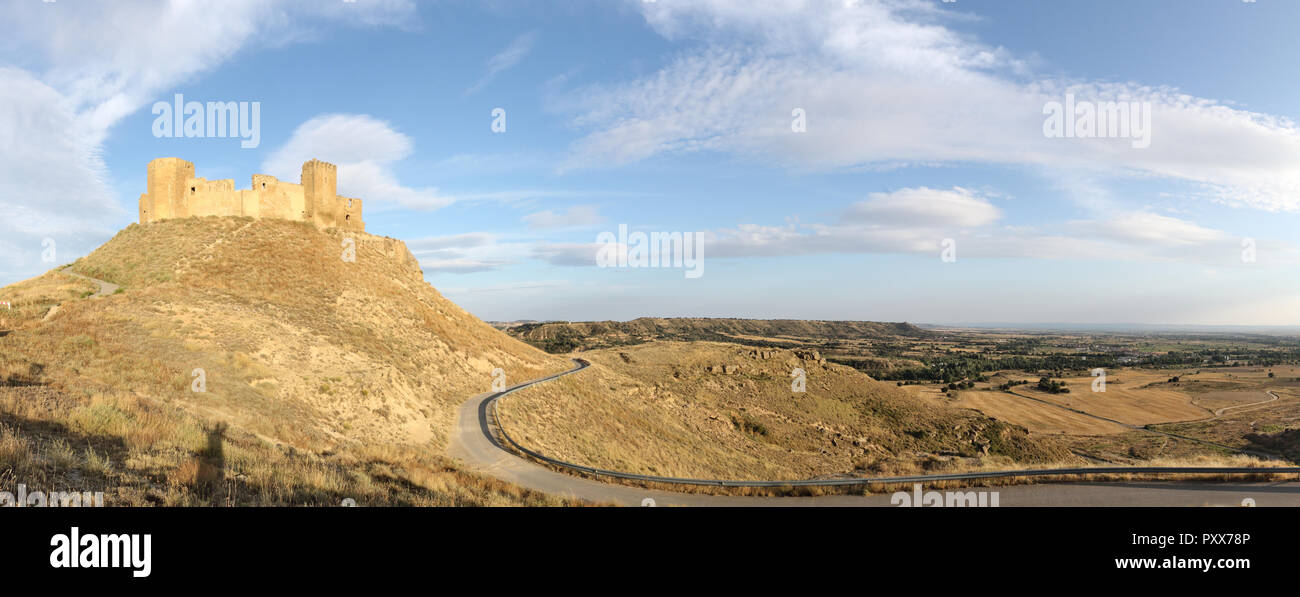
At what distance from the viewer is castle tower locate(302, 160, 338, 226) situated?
44.7m

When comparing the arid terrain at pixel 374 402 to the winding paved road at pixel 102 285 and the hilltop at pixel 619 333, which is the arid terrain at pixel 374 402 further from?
the hilltop at pixel 619 333

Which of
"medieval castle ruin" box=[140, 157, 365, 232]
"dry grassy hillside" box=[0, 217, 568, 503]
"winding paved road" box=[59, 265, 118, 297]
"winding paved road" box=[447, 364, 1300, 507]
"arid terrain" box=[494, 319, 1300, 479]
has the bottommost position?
"arid terrain" box=[494, 319, 1300, 479]

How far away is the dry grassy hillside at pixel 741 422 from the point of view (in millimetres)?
29047

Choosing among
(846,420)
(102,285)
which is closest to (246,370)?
(102,285)

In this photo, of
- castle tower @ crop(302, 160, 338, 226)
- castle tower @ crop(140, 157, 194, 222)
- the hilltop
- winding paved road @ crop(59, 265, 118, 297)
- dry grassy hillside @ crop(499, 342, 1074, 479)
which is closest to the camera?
dry grassy hillside @ crop(499, 342, 1074, 479)

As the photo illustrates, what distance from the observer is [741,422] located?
46156 mm

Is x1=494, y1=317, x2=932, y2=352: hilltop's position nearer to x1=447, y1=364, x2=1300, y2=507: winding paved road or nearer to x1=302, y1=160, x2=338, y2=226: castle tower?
x1=302, y1=160, x2=338, y2=226: castle tower

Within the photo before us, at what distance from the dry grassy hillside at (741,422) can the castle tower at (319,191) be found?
2717cm

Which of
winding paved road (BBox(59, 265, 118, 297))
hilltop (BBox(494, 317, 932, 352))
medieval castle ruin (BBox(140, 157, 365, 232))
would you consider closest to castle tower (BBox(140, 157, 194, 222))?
medieval castle ruin (BBox(140, 157, 365, 232))

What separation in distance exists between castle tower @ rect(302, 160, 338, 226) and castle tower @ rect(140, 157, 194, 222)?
26.7 feet

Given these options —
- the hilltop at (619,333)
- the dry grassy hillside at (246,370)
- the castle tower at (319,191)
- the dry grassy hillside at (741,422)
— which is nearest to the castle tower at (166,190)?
the dry grassy hillside at (246,370)
